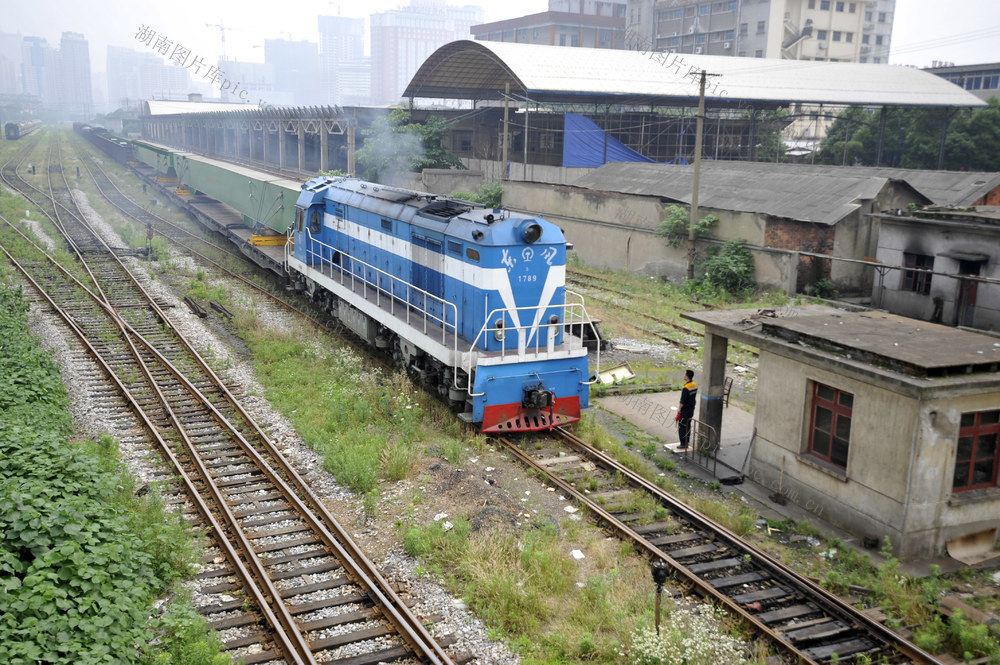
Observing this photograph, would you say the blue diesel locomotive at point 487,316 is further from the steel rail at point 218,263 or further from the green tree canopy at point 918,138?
the green tree canopy at point 918,138

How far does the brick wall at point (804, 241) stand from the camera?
2153 cm

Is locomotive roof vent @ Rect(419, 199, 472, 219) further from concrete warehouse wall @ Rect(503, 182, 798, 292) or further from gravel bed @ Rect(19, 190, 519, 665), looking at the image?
concrete warehouse wall @ Rect(503, 182, 798, 292)

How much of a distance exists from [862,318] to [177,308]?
15.7 m

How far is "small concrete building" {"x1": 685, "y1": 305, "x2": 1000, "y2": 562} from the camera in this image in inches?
325

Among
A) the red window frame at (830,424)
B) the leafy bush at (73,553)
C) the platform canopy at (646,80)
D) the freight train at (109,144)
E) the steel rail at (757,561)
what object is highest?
the platform canopy at (646,80)

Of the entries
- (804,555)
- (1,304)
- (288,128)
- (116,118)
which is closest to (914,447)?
(804,555)

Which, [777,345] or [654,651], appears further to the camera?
[777,345]

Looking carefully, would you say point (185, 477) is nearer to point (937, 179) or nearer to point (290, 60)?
point (937, 179)

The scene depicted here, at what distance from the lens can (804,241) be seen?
869 inches

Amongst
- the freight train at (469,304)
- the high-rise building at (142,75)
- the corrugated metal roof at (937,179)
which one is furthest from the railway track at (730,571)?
the high-rise building at (142,75)

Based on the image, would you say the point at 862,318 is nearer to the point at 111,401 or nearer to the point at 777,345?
the point at 777,345

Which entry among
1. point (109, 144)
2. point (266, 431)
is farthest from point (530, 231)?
point (109, 144)

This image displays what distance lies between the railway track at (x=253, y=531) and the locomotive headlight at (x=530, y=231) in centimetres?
477

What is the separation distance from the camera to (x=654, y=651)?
20.9 ft
